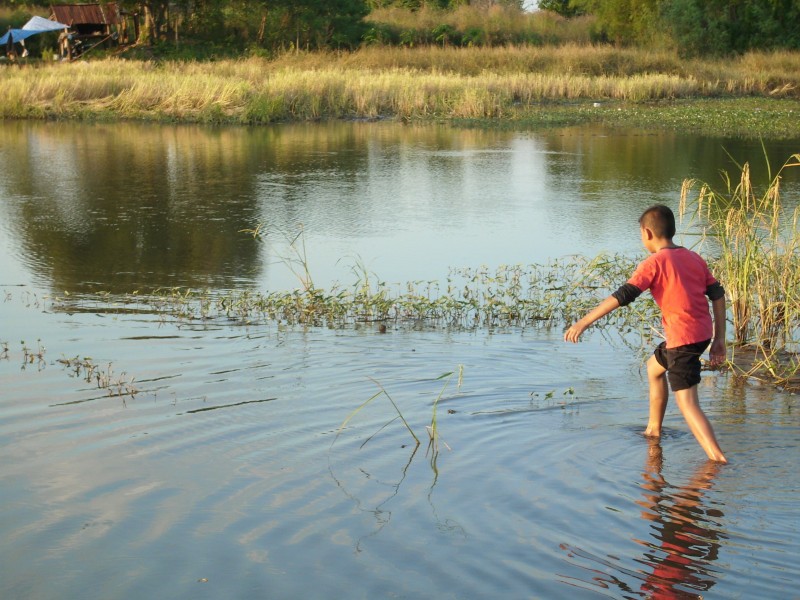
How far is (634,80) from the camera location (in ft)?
131

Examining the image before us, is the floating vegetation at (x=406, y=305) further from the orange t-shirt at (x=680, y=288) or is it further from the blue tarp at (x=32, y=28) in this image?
the blue tarp at (x=32, y=28)

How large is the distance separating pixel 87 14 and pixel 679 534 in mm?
51954

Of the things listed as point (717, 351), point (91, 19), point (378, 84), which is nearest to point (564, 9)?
point (91, 19)

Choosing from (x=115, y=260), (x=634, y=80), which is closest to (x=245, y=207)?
(x=115, y=260)

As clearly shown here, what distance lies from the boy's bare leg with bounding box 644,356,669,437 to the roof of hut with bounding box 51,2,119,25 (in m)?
49.8

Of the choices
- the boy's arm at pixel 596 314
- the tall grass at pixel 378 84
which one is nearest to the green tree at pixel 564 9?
the tall grass at pixel 378 84

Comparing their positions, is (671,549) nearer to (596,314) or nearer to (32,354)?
(596,314)

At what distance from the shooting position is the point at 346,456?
5.85 metres

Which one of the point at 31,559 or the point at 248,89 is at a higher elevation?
the point at 248,89

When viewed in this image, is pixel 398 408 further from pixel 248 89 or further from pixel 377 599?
pixel 248 89

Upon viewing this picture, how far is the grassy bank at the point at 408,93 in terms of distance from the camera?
1277 inches

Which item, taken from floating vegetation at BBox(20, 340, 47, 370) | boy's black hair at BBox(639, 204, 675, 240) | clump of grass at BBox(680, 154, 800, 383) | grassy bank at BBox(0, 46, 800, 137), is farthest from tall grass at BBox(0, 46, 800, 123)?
boy's black hair at BBox(639, 204, 675, 240)

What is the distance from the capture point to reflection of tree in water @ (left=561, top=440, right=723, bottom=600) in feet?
14.3

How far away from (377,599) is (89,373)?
147 inches
